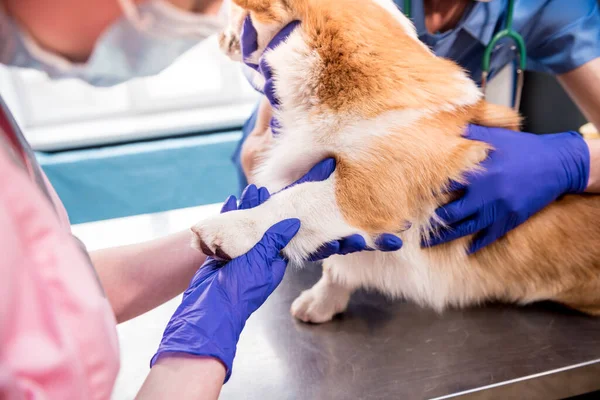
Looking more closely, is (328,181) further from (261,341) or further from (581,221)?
(581,221)

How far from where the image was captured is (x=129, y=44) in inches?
14.6

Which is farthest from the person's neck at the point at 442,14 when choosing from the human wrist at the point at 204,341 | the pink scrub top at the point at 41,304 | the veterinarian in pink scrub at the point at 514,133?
the pink scrub top at the point at 41,304

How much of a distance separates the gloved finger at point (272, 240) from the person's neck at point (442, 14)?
2.33 feet

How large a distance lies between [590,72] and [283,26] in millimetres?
794

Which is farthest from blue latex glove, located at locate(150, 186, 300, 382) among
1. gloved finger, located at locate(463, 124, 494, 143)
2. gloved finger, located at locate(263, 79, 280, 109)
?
gloved finger, located at locate(463, 124, 494, 143)

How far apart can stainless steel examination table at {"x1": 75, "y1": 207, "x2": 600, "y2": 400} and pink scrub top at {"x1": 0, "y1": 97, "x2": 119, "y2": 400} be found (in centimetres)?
44

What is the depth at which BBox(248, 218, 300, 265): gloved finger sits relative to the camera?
→ 0.74m

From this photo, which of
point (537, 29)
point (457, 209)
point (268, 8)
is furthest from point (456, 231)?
point (537, 29)

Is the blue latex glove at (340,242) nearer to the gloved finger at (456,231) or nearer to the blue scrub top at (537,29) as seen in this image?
the gloved finger at (456,231)

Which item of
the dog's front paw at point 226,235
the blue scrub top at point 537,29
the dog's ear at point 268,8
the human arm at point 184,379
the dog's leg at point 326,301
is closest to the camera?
the human arm at point 184,379

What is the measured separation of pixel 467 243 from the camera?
3.10 feet

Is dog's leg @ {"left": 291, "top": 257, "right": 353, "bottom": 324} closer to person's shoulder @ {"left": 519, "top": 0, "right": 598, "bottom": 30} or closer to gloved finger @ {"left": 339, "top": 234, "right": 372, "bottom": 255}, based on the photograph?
gloved finger @ {"left": 339, "top": 234, "right": 372, "bottom": 255}

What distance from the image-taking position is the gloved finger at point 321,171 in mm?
798

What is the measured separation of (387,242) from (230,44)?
565 mm
